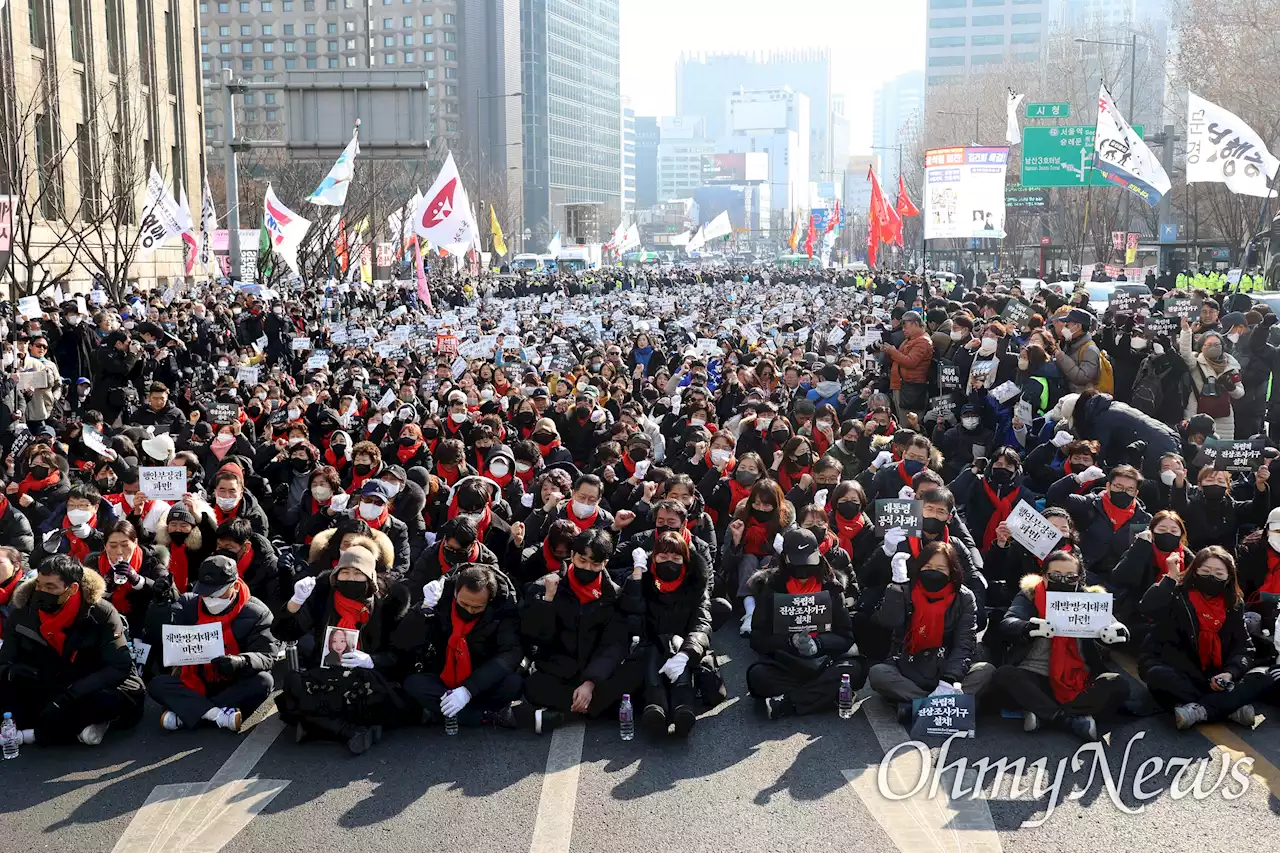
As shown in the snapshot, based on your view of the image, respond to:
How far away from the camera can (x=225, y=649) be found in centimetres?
813

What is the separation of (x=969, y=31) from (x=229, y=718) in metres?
178

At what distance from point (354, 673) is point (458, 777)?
0.95 meters

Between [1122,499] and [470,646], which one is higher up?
[1122,499]

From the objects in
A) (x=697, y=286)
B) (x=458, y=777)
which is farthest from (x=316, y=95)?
(x=697, y=286)

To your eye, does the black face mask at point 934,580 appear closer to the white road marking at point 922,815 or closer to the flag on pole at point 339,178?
the white road marking at point 922,815

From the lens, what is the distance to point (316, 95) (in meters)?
29.9

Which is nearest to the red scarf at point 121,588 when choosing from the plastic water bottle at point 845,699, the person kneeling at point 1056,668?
the plastic water bottle at point 845,699


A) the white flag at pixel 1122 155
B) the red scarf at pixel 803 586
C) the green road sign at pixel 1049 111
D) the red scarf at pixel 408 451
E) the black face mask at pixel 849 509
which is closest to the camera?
the red scarf at pixel 803 586

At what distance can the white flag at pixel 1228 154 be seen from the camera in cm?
2309

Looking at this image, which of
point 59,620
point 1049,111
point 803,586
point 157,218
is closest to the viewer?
point 59,620

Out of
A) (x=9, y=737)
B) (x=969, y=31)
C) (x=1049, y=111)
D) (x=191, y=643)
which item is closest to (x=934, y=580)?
(x=191, y=643)

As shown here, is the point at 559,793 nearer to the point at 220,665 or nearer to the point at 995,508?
the point at 220,665

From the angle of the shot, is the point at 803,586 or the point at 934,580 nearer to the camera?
the point at 934,580

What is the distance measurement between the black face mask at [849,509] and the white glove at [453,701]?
136 inches
